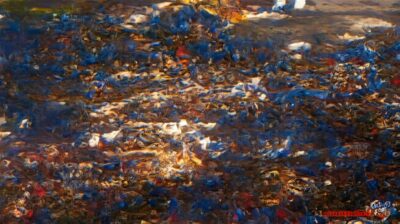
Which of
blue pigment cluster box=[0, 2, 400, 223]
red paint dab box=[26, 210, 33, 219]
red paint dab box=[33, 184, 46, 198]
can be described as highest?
blue pigment cluster box=[0, 2, 400, 223]

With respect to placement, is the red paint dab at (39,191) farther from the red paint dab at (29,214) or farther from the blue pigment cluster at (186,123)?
the red paint dab at (29,214)

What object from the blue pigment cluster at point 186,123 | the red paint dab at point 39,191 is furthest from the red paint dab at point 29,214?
the red paint dab at point 39,191

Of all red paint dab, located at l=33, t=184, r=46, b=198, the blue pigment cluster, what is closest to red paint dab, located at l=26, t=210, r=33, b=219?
the blue pigment cluster

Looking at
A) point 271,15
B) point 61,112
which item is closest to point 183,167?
point 61,112

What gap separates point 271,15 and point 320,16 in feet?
2.35

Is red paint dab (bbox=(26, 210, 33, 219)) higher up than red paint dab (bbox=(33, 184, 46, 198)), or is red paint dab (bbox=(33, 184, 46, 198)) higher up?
red paint dab (bbox=(33, 184, 46, 198))

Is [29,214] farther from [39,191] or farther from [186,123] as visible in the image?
[186,123]

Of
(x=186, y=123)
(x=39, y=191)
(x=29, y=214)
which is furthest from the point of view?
(x=186, y=123)

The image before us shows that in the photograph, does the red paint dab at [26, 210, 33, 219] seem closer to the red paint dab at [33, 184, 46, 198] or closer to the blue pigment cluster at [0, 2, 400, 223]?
the blue pigment cluster at [0, 2, 400, 223]

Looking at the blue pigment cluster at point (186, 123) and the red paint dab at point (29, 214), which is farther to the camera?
the blue pigment cluster at point (186, 123)

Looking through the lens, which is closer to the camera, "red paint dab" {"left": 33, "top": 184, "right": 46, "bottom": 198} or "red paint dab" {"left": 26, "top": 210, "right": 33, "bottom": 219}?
"red paint dab" {"left": 26, "top": 210, "right": 33, "bottom": 219}

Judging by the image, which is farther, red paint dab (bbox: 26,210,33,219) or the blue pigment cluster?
the blue pigment cluster

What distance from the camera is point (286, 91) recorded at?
5.50 m

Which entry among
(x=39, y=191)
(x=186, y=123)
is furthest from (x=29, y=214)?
(x=186, y=123)
